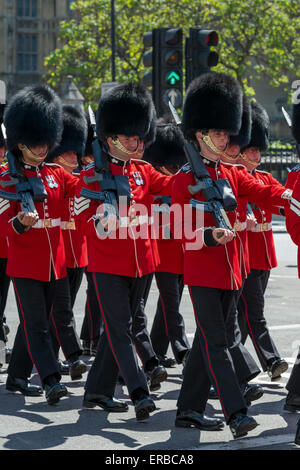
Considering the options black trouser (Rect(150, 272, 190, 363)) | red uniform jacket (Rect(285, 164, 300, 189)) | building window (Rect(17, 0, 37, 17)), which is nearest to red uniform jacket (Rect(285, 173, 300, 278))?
red uniform jacket (Rect(285, 164, 300, 189))

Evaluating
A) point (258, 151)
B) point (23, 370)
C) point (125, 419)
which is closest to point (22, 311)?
point (23, 370)

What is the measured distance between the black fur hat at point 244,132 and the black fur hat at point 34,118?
3.70 feet

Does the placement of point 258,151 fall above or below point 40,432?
above

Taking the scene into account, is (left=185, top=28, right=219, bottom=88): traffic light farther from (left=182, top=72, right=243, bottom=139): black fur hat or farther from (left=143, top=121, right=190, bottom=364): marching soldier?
(left=182, top=72, right=243, bottom=139): black fur hat

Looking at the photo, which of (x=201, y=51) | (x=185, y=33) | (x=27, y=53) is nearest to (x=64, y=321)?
(x=201, y=51)

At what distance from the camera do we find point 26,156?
673 cm

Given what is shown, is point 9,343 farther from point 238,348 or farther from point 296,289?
point 296,289

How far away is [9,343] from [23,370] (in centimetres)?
184

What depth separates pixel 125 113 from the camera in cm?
670

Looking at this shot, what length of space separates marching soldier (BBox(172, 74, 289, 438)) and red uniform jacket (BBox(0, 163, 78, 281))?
3.16 feet

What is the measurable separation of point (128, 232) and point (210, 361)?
100cm

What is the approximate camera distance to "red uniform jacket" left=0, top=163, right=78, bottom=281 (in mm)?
6559

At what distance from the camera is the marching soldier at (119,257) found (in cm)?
617

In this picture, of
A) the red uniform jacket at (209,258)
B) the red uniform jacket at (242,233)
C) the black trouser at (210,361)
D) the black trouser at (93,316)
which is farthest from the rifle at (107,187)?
the black trouser at (93,316)
